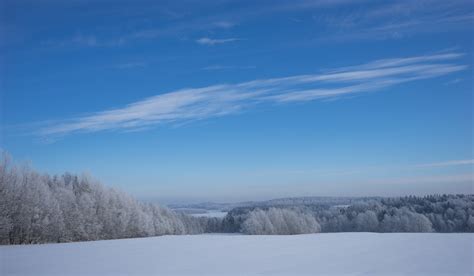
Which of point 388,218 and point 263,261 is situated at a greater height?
point 263,261

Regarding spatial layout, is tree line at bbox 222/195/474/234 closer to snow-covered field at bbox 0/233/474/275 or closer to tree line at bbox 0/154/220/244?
tree line at bbox 0/154/220/244

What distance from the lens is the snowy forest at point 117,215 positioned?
30519 millimetres

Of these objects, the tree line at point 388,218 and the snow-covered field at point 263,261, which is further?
the tree line at point 388,218

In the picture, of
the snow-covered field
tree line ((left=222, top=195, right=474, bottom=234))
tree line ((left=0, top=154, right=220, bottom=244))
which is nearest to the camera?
the snow-covered field

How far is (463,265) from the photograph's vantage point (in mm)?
11453

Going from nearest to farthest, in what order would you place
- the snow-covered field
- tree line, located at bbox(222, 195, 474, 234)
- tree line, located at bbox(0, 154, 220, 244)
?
the snow-covered field, tree line, located at bbox(0, 154, 220, 244), tree line, located at bbox(222, 195, 474, 234)

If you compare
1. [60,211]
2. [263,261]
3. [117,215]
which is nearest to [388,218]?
[117,215]

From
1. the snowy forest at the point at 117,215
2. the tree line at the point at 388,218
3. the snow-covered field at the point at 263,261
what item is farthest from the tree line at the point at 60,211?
the tree line at the point at 388,218

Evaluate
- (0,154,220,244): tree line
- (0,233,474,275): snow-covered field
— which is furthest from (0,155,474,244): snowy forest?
(0,233,474,275): snow-covered field

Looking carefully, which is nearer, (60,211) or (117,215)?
(60,211)

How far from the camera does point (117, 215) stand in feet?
145

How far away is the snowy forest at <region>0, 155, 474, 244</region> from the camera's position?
1202 inches

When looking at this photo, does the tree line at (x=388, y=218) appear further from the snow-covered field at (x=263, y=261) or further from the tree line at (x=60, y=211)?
the snow-covered field at (x=263, y=261)

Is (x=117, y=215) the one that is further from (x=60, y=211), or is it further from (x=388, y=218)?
(x=388, y=218)
